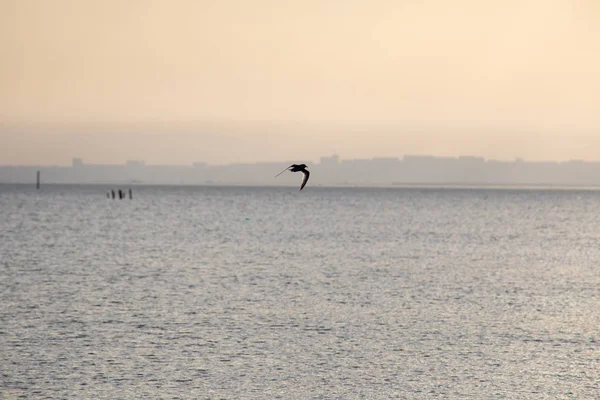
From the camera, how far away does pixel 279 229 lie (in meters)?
115

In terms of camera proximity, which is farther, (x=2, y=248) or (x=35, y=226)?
(x=35, y=226)

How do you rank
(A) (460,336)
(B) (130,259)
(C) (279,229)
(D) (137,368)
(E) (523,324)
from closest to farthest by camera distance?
(D) (137,368)
(A) (460,336)
(E) (523,324)
(B) (130,259)
(C) (279,229)

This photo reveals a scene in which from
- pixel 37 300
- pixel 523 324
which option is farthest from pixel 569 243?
pixel 37 300

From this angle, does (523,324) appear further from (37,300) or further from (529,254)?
(529,254)

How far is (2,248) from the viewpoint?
257ft

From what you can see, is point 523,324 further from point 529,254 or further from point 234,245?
point 234,245

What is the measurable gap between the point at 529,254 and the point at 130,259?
39106 mm

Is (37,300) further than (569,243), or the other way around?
(569,243)

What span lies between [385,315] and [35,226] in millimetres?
86267

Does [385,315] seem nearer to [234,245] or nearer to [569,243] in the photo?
[234,245]

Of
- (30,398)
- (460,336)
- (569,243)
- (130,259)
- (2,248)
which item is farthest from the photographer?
(569,243)

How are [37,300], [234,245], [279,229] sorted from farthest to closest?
[279,229]
[234,245]
[37,300]

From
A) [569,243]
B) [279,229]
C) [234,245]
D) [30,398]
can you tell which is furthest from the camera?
[279,229]

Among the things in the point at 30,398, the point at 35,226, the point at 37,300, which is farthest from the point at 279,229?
the point at 30,398
